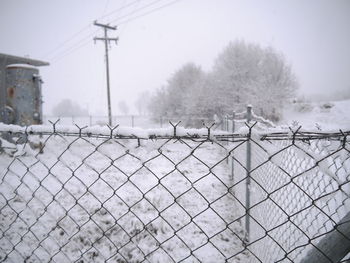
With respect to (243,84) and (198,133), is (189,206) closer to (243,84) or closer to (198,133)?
(198,133)

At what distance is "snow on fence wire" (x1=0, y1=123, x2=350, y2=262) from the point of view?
1044 mm

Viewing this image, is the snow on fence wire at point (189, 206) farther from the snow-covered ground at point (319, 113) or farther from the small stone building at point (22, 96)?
the snow-covered ground at point (319, 113)

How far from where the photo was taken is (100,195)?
13.8 feet

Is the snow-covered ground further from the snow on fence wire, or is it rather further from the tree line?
the snow on fence wire

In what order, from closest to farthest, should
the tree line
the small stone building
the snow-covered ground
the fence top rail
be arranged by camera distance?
1. the fence top rail
2. the small stone building
3. the snow-covered ground
4. the tree line

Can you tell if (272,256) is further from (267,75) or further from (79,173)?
(267,75)

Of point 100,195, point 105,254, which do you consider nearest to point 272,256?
point 105,254

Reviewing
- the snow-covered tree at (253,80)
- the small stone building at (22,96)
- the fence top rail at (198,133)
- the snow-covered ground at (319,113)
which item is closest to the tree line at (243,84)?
the snow-covered tree at (253,80)

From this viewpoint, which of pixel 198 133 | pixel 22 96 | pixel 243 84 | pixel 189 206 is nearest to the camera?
pixel 198 133

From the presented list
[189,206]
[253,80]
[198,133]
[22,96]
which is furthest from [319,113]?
[198,133]

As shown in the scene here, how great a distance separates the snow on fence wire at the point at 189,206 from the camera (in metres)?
1.04

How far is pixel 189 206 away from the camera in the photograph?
380cm

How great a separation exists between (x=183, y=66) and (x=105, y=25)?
47.9ft

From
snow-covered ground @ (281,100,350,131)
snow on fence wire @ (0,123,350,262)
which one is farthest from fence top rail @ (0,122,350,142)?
snow-covered ground @ (281,100,350,131)
